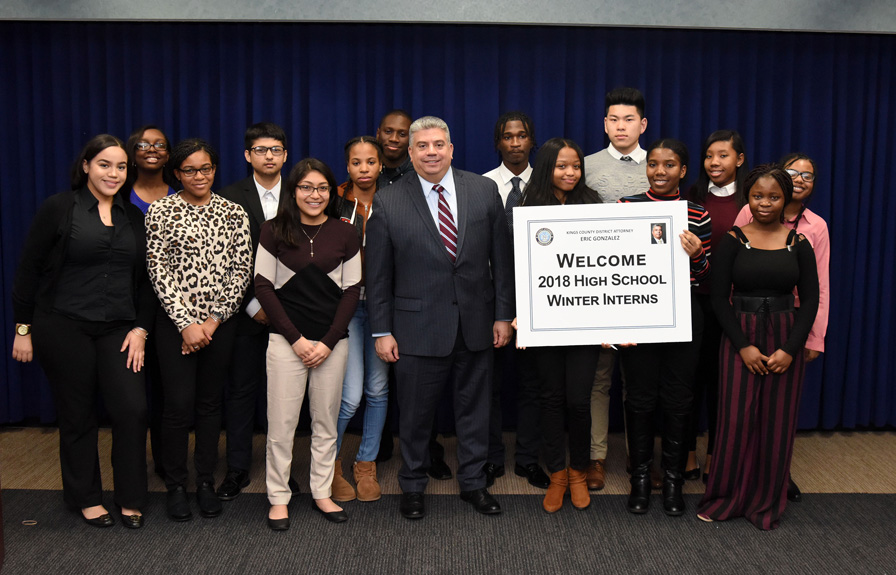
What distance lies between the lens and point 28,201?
4.14 metres

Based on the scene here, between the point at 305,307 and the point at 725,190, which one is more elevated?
the point at 725,190

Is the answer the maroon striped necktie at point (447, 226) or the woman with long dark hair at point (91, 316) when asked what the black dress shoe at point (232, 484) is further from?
the maroon striped necktie at point (447, 226)

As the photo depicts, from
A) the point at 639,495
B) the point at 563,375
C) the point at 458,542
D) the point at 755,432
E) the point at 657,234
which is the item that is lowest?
the point at 458,542

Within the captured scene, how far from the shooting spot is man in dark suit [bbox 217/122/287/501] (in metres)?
3.23

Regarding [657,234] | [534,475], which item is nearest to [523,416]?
[534,475]

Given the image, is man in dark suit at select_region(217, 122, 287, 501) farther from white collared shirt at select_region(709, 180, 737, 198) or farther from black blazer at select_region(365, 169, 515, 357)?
white collared shirt at select_region(709, 180, 737, 198)

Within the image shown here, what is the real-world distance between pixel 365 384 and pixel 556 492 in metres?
1.01

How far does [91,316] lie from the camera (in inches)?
112

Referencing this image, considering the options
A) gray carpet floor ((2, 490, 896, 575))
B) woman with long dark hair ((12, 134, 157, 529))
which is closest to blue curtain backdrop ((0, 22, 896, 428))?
woman with long dark hair ((12, 134, 157, 529))

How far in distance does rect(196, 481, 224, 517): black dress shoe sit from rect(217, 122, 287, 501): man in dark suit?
12cm

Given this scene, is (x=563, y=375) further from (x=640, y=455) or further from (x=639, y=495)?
(x=639, y=495)

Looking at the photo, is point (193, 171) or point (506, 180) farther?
point (506, 180)

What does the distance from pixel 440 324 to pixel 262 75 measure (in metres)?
2.10

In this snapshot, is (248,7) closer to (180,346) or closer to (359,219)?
(359,219)
